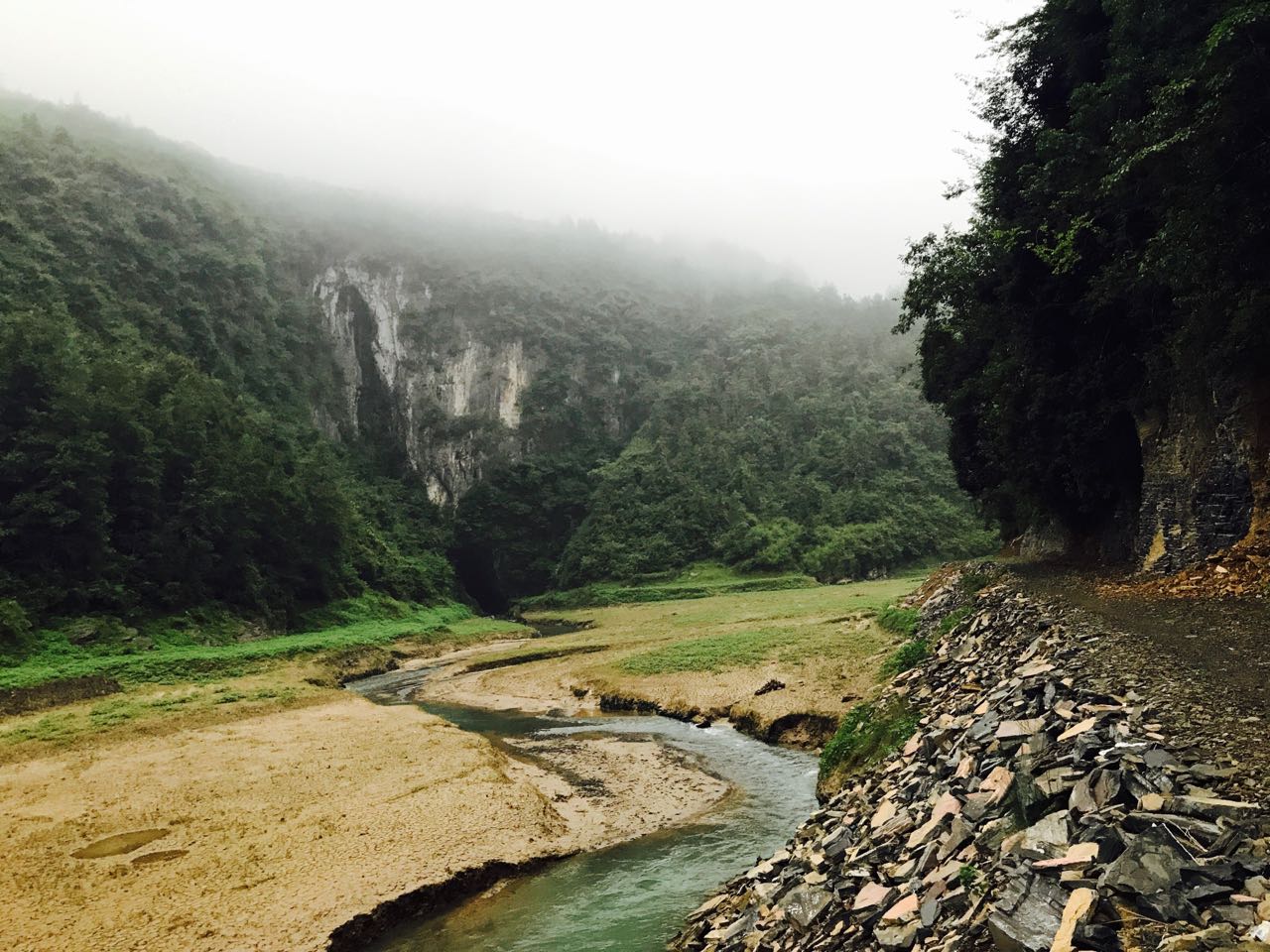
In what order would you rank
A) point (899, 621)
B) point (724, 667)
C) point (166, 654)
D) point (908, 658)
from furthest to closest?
1. point (166, 654)
2. point (899, 621)
3. point (724, 667)
4. point (908, 658)

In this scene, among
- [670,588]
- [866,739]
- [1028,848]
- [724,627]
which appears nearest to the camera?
[1028,848]

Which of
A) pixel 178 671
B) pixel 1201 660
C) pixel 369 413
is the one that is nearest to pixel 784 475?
pixel 369 413

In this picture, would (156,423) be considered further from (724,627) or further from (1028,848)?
(1028,848)

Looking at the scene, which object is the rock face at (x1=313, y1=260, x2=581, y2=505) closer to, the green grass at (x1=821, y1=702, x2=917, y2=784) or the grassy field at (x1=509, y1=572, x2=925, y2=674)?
the grassy field at (x1=509, y1=572, x2=925, y2=674)

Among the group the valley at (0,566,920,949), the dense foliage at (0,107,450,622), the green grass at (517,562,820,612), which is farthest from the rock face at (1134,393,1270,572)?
the green grass at (517,562,820,612)

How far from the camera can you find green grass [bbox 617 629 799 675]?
2916cm

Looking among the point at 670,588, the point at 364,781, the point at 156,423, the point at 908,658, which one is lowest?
the point at 670,588

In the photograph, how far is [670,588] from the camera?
246 ft

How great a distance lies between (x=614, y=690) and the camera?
27734 mm

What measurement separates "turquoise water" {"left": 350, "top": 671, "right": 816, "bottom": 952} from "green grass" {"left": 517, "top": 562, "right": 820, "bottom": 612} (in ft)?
181

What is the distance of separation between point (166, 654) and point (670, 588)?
48.3 metres

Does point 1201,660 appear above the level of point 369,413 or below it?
below

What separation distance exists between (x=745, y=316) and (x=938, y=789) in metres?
149

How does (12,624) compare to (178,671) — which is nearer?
(12,624)
